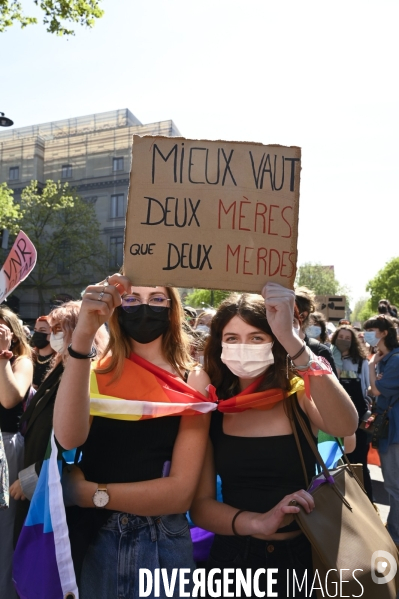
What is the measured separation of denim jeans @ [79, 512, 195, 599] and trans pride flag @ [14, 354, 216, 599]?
0.12 metres

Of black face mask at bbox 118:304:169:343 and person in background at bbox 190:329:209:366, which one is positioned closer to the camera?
black face mask at bbox 118:304:169:343

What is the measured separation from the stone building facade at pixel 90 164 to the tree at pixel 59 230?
7995 mm

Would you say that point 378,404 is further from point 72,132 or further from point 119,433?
point 72,132

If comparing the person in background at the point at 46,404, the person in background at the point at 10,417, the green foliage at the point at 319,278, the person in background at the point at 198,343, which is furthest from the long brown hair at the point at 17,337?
the green foliage at the point at 319,278

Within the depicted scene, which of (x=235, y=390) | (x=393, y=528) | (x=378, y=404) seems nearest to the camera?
(x=235, y=390)

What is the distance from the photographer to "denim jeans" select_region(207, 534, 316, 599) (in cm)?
209

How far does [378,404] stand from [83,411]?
430cm

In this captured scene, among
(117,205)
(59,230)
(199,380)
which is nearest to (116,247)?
(117,205)

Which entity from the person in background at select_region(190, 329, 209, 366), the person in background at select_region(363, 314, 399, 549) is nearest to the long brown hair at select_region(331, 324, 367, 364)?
the person in background at select_region(363, 314, 399, 549)

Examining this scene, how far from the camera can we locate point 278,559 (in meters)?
2.12

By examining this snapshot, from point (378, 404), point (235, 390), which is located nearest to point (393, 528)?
point (378, 404)

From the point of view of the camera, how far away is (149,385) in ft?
7.42

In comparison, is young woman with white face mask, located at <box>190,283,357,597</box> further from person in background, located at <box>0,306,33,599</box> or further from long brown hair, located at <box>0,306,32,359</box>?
long brown hair, located at <box>0,306,32,359</box>

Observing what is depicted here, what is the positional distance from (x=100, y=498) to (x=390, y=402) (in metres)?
4.17
